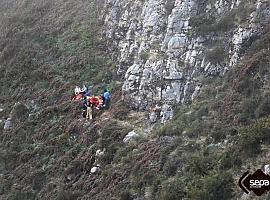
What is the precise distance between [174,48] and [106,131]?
5.13 meters

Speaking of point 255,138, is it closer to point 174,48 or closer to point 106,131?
point 106,131

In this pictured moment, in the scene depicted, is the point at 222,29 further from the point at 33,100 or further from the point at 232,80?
the point at 33,100

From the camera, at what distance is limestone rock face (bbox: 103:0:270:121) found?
17.3 metres

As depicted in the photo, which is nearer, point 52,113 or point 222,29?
point 222,29

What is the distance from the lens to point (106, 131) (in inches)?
720

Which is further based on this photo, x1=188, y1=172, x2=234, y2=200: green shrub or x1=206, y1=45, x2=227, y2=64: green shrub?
x1=206, y1=45, x2=227, y2=64: green shrub

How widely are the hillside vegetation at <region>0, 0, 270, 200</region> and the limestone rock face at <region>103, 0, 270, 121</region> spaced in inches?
27.2

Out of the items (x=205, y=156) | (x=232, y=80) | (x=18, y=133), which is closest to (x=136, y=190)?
(x=205, y=156)

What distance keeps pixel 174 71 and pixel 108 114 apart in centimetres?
374

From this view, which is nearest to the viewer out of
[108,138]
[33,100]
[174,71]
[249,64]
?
[249,64]

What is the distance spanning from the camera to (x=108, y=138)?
17.9 meters

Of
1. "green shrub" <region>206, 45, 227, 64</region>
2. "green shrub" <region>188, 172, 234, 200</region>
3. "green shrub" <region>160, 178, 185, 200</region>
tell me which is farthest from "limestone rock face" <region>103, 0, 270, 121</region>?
"green shrub" <region>188, 172, 234, 200</region>

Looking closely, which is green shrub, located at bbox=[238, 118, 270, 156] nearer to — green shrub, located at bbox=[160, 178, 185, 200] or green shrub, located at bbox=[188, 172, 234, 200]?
green shrub, located at bbox=[188, 172, 234, 200]

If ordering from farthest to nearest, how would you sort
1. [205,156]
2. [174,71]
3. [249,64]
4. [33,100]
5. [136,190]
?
[33,100] < [174,71] < [249,64] < [136,190] < [205,156]
